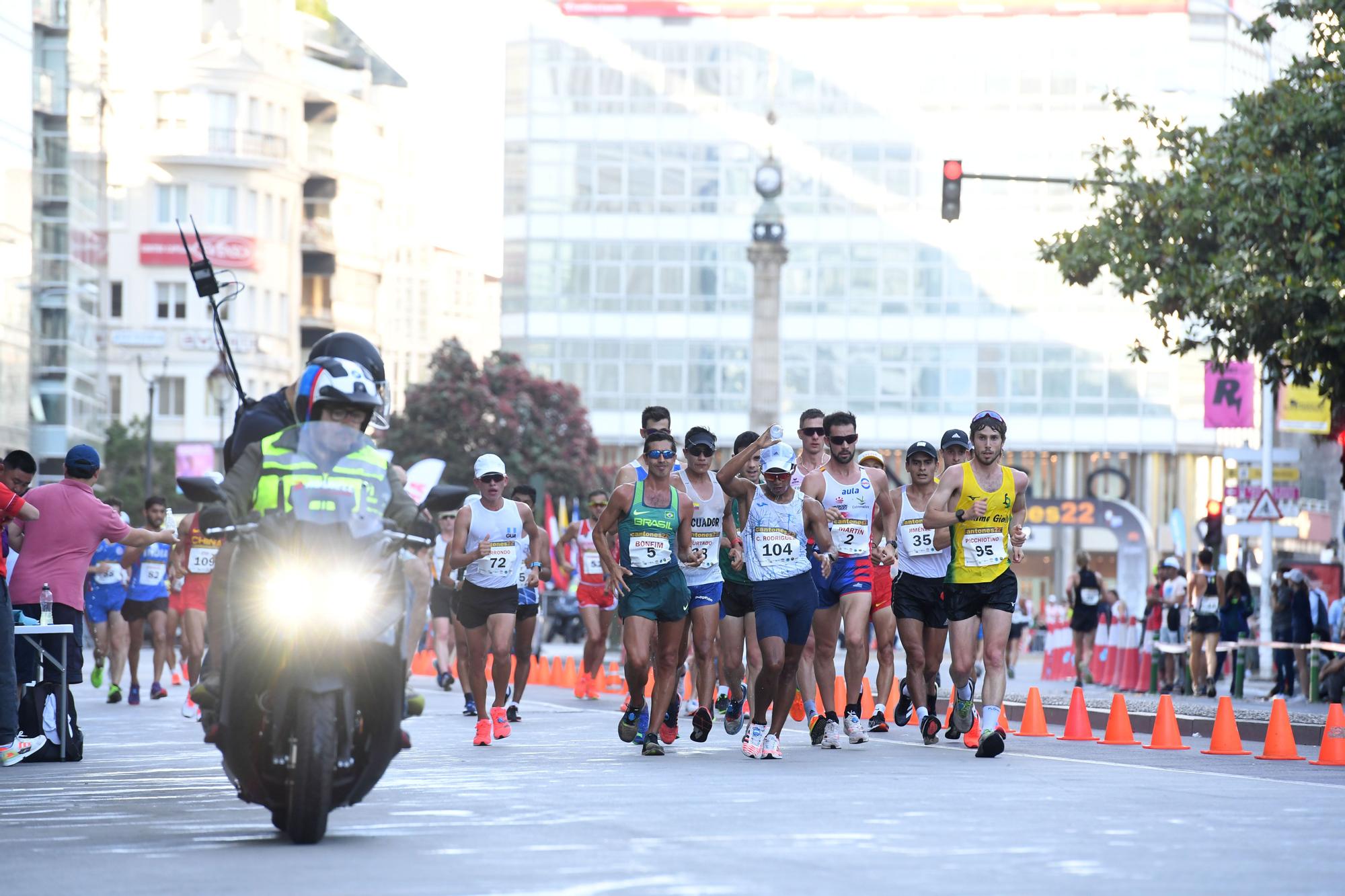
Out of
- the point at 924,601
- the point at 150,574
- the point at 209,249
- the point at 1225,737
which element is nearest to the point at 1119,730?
the point at 1225,737

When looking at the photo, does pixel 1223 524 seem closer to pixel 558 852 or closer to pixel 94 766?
pixel 94 766

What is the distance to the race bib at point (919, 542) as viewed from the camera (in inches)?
648

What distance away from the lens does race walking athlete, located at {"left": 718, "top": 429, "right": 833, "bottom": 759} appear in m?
14.6

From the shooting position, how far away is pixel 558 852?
9.05 m

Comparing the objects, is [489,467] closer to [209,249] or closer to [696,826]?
[696,826]

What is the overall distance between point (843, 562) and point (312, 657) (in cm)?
694

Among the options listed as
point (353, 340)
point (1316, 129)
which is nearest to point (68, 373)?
point (1316, 129)

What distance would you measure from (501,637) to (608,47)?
2424 inches

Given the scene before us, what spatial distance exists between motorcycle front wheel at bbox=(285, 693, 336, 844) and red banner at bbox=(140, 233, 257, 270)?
8174 cm

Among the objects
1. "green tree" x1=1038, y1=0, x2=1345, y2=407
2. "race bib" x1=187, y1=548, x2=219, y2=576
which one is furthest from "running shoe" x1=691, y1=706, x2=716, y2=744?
"green tree" x1=1038, y1=0, x2=1345, y2=407

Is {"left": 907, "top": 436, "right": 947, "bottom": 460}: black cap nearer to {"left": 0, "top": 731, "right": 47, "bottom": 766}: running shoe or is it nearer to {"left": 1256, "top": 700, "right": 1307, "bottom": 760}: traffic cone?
{"left": 1256, "top": 700, "right": 1307, "bottom": 760}: traffic cone

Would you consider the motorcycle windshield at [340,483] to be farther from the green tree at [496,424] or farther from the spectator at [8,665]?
the green tree at [496,424]

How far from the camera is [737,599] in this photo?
54.0ft

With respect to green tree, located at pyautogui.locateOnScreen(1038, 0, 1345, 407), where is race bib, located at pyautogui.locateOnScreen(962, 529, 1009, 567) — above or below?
below
